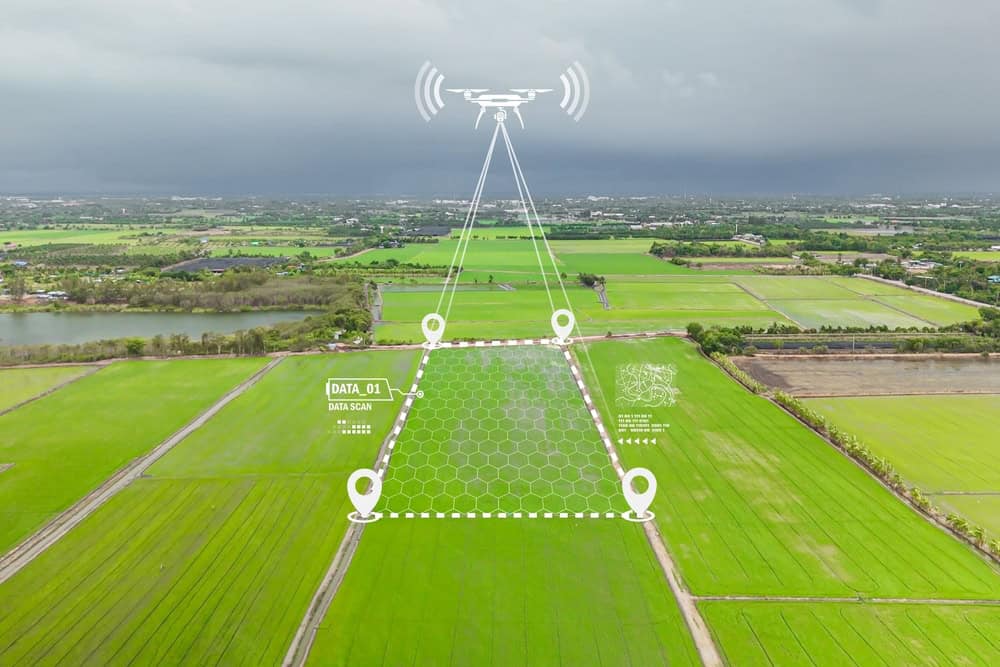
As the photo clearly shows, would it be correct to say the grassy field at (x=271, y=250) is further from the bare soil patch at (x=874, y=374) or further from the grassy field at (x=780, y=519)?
the grassy field at (x=780, y=519)

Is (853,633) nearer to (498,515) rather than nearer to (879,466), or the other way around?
(879,466)

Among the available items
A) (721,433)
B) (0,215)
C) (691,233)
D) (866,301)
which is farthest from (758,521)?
(0,215)

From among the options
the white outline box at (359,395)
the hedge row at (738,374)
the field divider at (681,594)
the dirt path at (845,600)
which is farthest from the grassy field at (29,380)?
the hedge row at (738,374)

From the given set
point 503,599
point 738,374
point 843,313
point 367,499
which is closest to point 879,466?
point 738,374

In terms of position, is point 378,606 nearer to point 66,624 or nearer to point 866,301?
point 66,624
